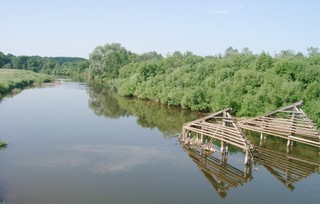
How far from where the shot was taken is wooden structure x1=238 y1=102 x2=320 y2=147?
29656 millimetres

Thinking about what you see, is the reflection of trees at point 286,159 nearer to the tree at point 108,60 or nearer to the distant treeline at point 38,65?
the tree at point 108,60

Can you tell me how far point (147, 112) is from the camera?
170 feet

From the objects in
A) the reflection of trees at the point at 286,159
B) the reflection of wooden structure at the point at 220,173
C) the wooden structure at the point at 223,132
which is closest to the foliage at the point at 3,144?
the wooden structure at the point at 223,132

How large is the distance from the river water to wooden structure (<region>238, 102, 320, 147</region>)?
133cm

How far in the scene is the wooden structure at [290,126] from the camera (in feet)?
97.3

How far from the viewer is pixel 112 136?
117 feet

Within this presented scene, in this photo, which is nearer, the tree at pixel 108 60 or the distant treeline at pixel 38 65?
the tree at pixel 108 60

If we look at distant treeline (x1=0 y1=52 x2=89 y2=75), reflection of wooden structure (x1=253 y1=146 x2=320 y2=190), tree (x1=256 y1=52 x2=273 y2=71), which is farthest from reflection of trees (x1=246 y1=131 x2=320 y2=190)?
distant treeline (x1=0 y1=52 x2=89 y2=75)

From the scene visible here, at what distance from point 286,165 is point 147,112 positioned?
91.1 feet

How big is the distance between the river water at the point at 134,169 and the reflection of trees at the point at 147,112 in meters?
1.21

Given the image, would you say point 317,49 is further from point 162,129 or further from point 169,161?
point 169,161

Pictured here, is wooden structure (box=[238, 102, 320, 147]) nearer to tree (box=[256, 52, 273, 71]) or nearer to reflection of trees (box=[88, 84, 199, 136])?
reflection of trees (box=[88, 84, 199, 136])

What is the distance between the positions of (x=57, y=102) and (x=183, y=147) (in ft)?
115

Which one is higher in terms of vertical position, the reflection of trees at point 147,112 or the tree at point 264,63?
the tree at point 264,63
